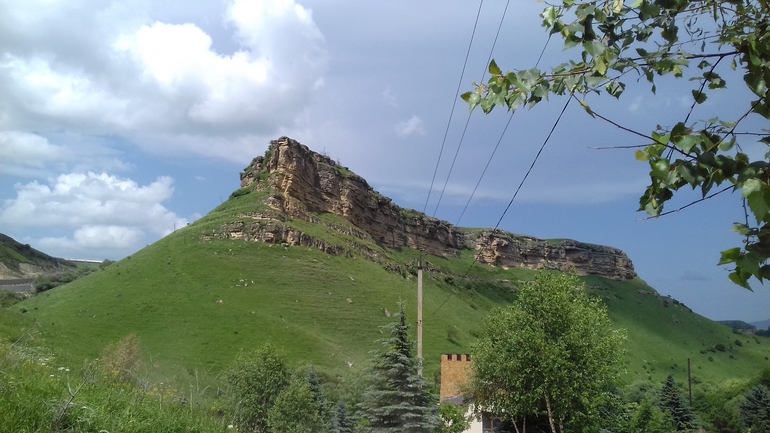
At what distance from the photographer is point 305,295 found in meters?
72.9

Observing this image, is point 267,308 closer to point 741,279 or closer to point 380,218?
point 741,279

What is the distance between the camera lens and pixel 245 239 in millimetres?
84625

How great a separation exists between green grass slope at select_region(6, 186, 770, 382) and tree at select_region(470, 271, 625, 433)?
52.5 ft

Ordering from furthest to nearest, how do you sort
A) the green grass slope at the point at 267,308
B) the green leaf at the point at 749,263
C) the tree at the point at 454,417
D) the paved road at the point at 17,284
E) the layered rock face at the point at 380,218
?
the paved road at the point at 17,284 → the layered rock face at the point at 380,218 → the green grass slope at the point at 267,308 → the tree at the point at 454,417 → the green leaf at the point at 749,263

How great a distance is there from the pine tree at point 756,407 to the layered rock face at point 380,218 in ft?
85.3

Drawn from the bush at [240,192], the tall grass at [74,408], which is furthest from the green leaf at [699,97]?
the bush at [240,192]

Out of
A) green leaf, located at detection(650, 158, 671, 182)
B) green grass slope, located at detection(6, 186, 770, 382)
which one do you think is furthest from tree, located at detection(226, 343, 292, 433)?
green leaf, located at detection(650, 158, 671, 182)

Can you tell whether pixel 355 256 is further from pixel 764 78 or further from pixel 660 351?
pixel 764 78

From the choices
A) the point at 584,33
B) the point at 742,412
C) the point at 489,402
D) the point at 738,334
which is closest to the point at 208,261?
the point at 489,402

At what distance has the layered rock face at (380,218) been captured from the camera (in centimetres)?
10450

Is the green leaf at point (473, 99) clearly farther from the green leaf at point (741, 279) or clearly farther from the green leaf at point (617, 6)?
the green leaf at point (741, 279)

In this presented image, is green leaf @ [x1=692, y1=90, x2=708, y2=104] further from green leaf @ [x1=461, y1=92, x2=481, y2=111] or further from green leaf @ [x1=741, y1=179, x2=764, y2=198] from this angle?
green leaf @ [x1=461, y1=92, x2=481, y2=111]

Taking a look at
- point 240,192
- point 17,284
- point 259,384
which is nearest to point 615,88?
point 259,384

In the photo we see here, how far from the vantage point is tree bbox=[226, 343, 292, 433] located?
31.7 m
